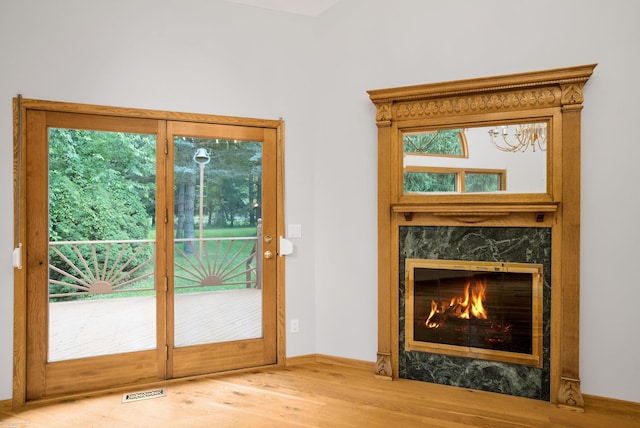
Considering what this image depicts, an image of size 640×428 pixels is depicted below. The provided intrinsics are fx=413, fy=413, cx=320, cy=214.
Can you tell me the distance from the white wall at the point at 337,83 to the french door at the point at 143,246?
0.15 meters

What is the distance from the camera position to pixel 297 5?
11.7ft

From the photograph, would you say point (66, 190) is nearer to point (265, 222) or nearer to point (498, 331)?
point (265, 222)

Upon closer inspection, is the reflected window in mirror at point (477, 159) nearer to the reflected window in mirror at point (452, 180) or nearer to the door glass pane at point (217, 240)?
the reflected window in mirror at point (452, 180)

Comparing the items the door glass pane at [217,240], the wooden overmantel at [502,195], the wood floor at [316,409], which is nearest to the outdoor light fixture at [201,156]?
the door glass pane at [217,240]

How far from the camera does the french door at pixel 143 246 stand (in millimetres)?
2945

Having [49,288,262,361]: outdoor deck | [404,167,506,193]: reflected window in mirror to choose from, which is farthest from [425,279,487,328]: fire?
[49,288,262,361]: outdoor deck

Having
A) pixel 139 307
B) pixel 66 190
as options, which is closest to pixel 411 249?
pixel 139 307

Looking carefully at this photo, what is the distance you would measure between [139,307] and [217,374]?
2.73 ft

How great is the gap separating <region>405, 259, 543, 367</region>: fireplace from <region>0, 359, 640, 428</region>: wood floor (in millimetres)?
325

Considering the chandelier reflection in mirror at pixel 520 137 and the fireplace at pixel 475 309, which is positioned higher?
the chandelier reflection in mirror at pixel 520 137

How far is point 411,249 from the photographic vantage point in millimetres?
3305

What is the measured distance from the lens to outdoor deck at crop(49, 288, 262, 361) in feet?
9.86

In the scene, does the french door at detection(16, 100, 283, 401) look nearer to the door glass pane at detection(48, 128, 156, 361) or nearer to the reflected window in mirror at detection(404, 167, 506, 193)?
the door glass pane at detection(48, 128, 156, 361)

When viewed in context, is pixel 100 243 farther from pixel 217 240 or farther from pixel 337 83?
pixel 337 83
